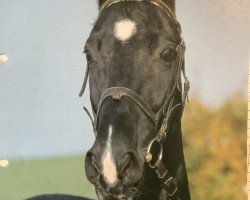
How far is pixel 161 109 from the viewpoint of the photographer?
1317mm

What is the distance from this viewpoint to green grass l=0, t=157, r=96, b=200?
5.01 ft

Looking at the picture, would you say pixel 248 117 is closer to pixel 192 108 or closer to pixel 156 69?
pixel 192 108

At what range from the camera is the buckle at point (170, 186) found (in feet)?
4.58

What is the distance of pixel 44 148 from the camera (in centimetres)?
156

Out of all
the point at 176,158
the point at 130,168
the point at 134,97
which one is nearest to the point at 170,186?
the point at 176,158

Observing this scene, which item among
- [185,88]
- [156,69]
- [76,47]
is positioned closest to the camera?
[156,69]

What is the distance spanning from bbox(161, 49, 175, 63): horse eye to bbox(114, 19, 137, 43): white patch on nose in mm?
106

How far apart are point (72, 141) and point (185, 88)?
42 cm

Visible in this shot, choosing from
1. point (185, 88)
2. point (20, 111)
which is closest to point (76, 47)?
point (20, 111)

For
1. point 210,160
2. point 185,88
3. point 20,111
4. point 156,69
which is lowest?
point 210,160

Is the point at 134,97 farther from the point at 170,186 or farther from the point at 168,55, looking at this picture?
the point at 170,186

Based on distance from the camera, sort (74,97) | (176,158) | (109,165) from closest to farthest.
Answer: (109,165), (176,158), (74,97)

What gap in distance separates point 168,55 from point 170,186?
398 millimetres

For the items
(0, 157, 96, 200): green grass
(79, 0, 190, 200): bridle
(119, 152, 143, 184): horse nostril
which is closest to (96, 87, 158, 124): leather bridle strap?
(79, 0, 190, 200): bridle
